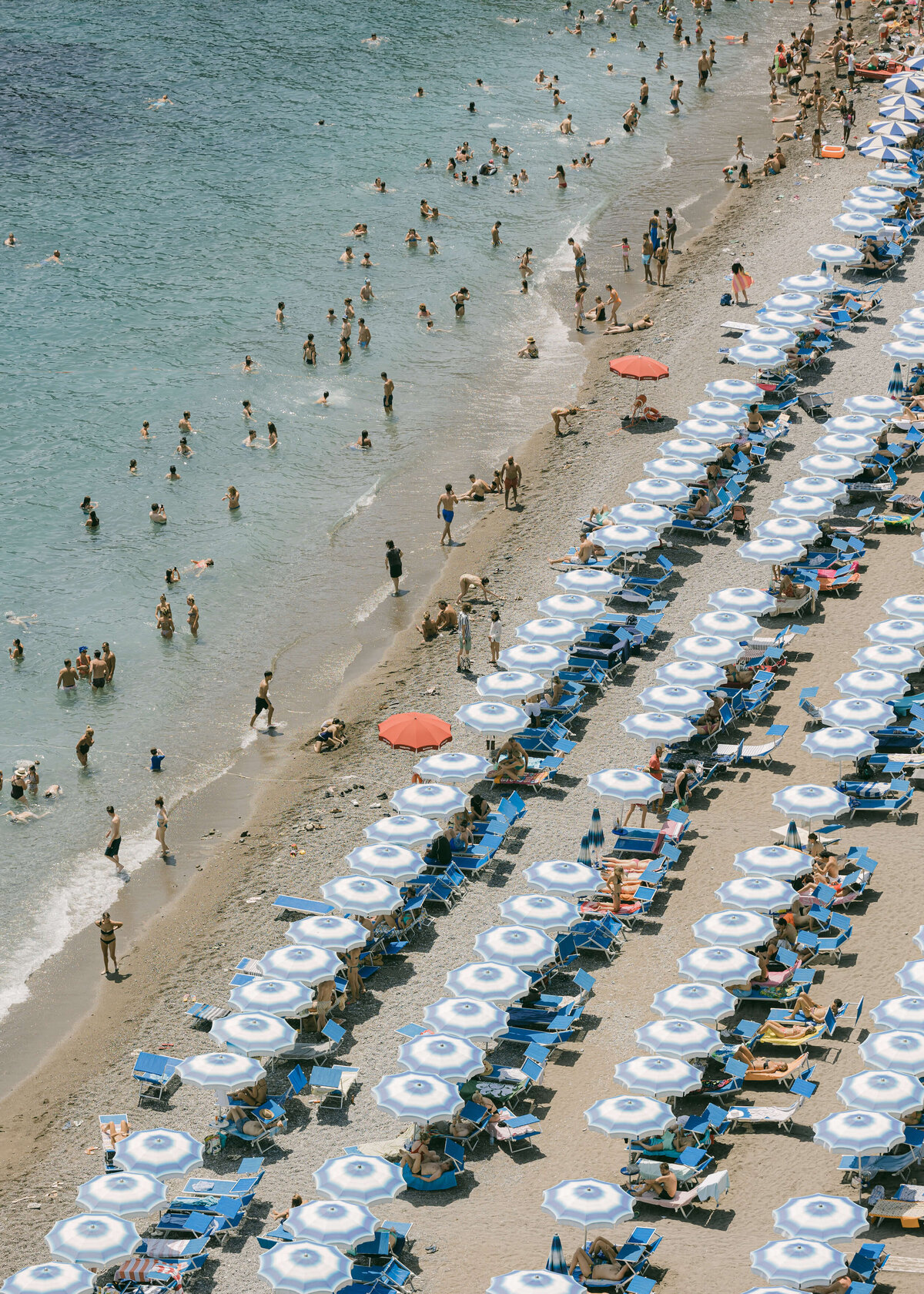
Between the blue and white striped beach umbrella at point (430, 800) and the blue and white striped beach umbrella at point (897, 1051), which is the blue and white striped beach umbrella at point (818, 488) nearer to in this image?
the blue and white striped beach umbrella at point (430, 800)

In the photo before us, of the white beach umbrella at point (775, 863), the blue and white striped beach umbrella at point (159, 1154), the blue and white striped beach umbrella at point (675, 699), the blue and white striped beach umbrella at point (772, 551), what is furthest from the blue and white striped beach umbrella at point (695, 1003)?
the blue and white striped beach umbrella at point (772, 551)

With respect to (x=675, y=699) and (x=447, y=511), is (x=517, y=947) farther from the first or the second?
(x=447, y=511)

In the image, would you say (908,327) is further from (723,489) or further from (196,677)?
(196,677)

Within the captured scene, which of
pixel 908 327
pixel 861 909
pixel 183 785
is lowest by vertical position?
pixel 183 785

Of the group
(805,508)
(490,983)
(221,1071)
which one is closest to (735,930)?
(490,983)

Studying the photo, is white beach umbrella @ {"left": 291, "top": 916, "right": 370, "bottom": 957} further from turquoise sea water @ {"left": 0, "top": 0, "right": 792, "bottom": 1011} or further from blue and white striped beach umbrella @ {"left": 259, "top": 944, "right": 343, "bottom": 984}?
turquoise sea water @ {"left": 0, "top": 0, "right": 792, "bottom": 1011}

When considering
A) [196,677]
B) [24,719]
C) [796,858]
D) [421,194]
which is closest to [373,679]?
[196,677]
